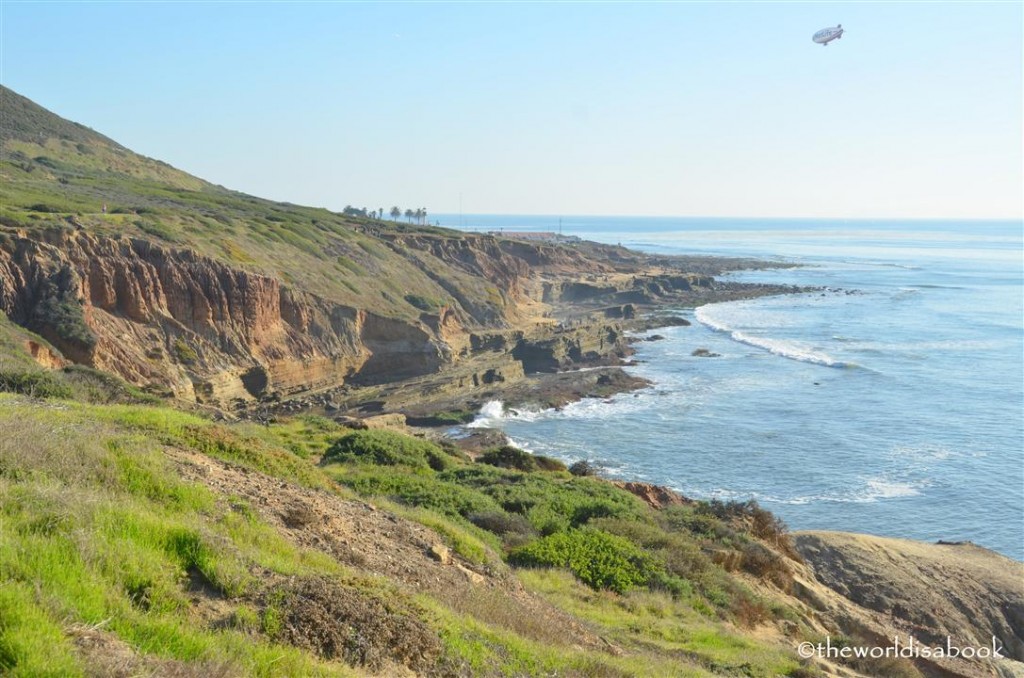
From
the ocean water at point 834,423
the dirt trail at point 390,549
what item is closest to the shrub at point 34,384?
the dirt trail at point 390,549

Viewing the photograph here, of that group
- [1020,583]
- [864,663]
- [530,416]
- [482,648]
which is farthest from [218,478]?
[530,416]

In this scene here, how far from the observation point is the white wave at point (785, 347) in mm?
54094

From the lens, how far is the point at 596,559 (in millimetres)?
13922

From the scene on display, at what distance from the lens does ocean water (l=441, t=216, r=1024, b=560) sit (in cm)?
2761

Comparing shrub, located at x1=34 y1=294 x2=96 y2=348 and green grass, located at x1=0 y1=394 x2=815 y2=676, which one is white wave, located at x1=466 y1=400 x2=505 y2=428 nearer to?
shrub, located at x1=34 y1=294 x2=96 y2=348

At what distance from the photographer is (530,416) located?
136 feet

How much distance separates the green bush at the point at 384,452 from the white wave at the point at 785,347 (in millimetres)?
38549

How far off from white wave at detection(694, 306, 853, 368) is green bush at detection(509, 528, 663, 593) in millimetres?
42163

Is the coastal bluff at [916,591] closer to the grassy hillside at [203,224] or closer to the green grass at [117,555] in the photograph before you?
the green grass at [117,555]

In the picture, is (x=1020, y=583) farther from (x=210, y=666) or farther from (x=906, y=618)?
(x=210, y=666)

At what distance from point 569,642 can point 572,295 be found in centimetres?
7895

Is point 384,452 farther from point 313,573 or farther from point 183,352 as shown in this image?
point 183,352

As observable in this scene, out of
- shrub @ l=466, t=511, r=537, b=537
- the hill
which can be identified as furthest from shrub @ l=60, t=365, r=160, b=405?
shrub @ l=466, t=511, r=537, b=537

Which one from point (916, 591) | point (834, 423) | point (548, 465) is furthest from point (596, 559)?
point (834, 423)
